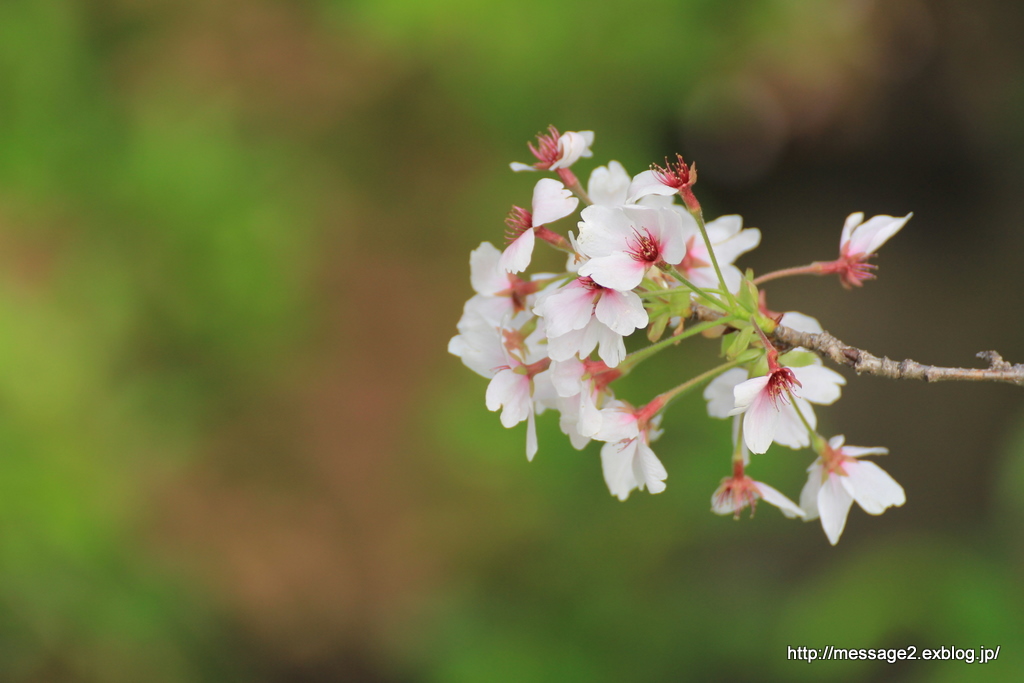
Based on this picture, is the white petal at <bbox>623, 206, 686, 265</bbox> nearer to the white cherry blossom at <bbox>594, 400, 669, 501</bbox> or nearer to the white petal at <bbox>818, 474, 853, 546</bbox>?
the white cherry blossom at <bbox>594, 400, 669, 501</bbox>

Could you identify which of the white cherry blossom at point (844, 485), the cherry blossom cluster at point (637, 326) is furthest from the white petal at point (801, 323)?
the white cherry blossom at point (844, 485)

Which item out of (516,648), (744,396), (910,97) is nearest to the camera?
(744,396)

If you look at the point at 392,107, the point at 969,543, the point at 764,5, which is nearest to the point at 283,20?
the point at 392,107

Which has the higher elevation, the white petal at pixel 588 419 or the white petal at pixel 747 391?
the white petal at pixel 747 391

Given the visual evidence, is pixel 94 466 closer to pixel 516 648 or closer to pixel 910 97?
pixel 516 648

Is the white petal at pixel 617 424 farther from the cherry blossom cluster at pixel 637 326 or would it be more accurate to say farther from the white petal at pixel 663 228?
the white petal at pixel 663 228

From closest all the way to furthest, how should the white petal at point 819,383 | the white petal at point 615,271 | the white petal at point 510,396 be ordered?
the white petal at point 615,271 → the white petal at point 510,396 → the white petal at point 819,383
